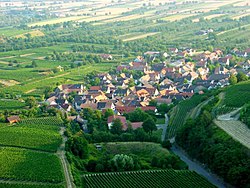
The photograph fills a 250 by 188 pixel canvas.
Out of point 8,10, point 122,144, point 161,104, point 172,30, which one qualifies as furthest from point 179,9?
point 122,144

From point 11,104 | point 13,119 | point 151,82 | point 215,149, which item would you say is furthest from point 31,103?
point 215,149

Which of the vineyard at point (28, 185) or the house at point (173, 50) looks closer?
the vineyard at point (28, 185)

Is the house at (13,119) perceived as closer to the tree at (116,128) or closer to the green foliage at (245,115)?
the tree at (116,128)

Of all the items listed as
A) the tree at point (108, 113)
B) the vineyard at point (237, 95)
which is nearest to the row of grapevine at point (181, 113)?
the vineyard at point (237, 95)

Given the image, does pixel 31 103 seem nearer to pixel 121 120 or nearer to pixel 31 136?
pixel 121 120

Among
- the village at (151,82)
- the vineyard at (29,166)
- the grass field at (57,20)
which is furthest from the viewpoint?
the grass field at (57,20)

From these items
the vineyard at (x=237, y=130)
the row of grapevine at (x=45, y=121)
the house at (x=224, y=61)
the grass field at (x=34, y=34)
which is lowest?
the house at (x=224, y=61)
